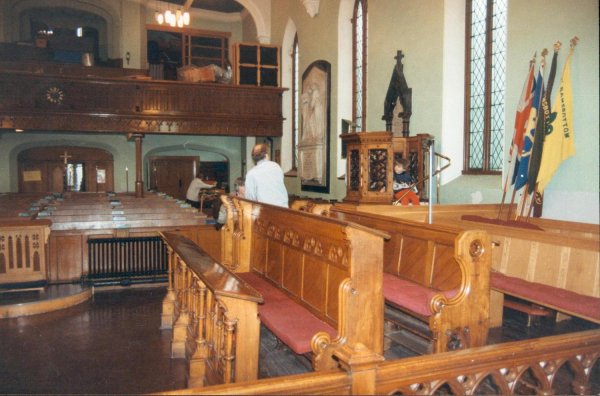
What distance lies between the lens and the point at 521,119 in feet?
16.9

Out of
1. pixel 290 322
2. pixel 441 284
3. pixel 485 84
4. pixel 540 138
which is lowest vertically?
pixel 290 322

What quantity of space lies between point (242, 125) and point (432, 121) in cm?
596

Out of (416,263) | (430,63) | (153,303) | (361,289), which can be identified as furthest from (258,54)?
(361,289)

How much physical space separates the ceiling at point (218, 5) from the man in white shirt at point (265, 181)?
10943mm

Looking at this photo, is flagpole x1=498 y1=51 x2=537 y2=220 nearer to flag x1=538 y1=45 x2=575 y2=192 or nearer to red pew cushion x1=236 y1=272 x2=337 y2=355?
flag x1=538 y1=45 x2=575 y2=192

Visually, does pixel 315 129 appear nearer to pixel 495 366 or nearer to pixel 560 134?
pixel 560 134

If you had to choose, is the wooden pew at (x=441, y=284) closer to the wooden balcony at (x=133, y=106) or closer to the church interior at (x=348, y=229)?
the church interior at (x=348, y=229)

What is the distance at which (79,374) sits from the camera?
11.7 feet

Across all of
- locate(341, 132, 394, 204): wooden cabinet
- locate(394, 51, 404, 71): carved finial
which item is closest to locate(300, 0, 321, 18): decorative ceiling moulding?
locate(394, 51, 404, 71): carved finial

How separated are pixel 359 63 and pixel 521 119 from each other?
456cm

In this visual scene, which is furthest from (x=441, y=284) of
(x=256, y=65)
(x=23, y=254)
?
(x=256, y=65)

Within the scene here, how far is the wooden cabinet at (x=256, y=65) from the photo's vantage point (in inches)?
464

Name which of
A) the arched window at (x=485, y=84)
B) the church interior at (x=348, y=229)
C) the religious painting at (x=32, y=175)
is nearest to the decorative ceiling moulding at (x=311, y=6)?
the church interior at (x=348, y=229)

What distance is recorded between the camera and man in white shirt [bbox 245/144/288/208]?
4.57 metres
